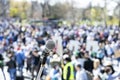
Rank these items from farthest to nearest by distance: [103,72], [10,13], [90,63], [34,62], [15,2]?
[15,2] < [10,13] < [34,62] < [90,63] < [103,72]

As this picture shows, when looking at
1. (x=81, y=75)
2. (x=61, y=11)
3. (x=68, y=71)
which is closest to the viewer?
(x=81, y=75)

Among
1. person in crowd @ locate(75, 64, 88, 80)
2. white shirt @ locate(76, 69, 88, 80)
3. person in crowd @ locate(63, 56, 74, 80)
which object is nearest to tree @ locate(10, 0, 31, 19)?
person in crowd @ locate(63, 56, 74, 80)

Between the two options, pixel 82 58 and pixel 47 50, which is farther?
pixel 82 58

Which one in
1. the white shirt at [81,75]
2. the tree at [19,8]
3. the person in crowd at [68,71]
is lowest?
the tree at [19,8]

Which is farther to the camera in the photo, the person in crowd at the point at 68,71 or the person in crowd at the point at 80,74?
the person in crowd at the point at 68,71

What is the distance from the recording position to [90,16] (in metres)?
110

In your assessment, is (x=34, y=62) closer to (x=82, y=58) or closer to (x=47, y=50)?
(x=82, y=58)

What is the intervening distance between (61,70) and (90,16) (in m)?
97.9

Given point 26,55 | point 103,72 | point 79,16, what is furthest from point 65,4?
point 103,72

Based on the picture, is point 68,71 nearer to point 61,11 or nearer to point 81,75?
point 81,75

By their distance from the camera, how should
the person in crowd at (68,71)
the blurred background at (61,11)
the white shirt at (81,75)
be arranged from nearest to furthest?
1. the white shirt at (81,75)
2. the person in crowd at (68,71)
3. the blurred background at (61,11)

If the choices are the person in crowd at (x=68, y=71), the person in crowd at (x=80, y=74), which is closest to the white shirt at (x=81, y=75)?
the person in crowd at (x=80, y=74)

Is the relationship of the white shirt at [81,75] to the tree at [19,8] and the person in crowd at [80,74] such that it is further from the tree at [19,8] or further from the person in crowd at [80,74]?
the tree at [19,8]

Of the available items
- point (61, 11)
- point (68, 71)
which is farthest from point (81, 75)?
point (61, 11)
